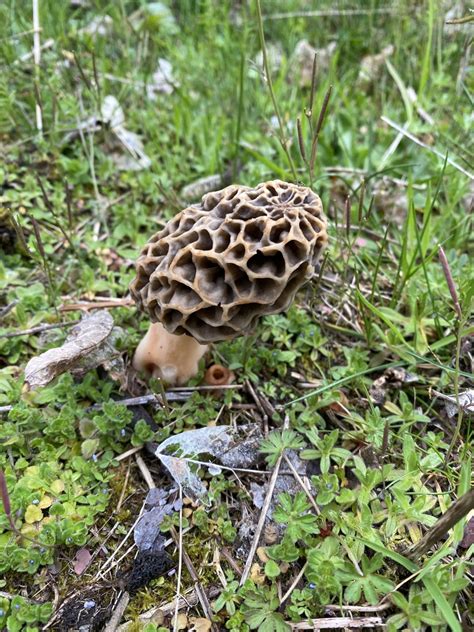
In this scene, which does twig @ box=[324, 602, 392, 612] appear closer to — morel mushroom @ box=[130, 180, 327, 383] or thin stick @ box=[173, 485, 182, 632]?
thin stick @ box=[173, 485, 182, 632]

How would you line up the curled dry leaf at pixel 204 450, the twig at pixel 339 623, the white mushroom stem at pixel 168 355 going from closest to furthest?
the twig at pixel 339 623 < the curled dry leaf at pixel 204 450 < the white mushroom stem at pixel 168 355

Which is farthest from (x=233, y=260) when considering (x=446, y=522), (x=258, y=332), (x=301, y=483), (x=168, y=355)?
(x=446, y=522)

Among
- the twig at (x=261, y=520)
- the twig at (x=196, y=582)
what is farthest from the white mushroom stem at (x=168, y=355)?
the twig at (x=196, y=582)

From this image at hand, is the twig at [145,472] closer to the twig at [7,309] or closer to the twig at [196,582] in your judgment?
the twig at [196,582]

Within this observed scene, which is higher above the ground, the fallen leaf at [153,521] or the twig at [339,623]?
the fallen leaf at [153,521]

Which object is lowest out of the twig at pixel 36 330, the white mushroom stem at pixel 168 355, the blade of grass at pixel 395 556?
the blade of grass at pixel 395 556

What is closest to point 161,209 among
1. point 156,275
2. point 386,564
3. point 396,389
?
point 156,275
